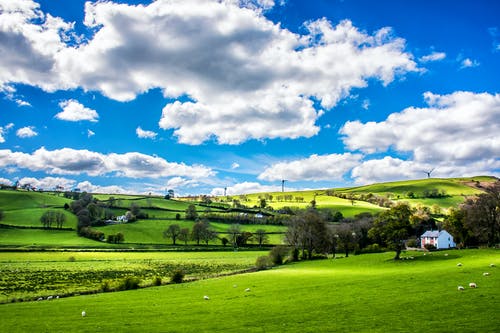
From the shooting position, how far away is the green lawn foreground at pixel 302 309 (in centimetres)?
2105

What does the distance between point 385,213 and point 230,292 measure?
39287 millimetres

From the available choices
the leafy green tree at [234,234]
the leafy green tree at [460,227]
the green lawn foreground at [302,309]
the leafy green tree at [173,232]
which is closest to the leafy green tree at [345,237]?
the leafy green tree at [460,227]

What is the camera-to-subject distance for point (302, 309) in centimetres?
2583

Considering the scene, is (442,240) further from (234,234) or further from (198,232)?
(198,232)

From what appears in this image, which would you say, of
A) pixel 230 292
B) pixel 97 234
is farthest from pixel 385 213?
pixel 97 234

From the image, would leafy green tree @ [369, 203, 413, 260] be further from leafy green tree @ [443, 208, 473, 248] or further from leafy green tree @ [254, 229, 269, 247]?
leafy green tree @ [254, 229, 269, 247]

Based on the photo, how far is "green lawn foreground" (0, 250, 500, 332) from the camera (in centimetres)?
2105

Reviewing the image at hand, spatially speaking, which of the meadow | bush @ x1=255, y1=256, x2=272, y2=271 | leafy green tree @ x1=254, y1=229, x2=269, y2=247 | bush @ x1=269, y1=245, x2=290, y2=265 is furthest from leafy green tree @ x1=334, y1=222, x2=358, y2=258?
leafy green tree @ x1=254, y1=229, x2=269, y2=247

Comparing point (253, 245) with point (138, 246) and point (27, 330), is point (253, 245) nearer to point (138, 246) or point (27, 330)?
point (138, 246)

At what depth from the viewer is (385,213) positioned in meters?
66.2

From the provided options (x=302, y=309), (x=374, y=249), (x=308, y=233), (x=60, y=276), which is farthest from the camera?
(x=374, y=249)

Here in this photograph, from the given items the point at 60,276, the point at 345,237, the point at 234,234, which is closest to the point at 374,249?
the point at 345,237

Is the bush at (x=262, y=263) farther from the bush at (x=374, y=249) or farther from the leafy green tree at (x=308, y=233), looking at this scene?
the bush at (x=374, y=249)

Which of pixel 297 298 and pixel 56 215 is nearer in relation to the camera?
pixel 297 298
